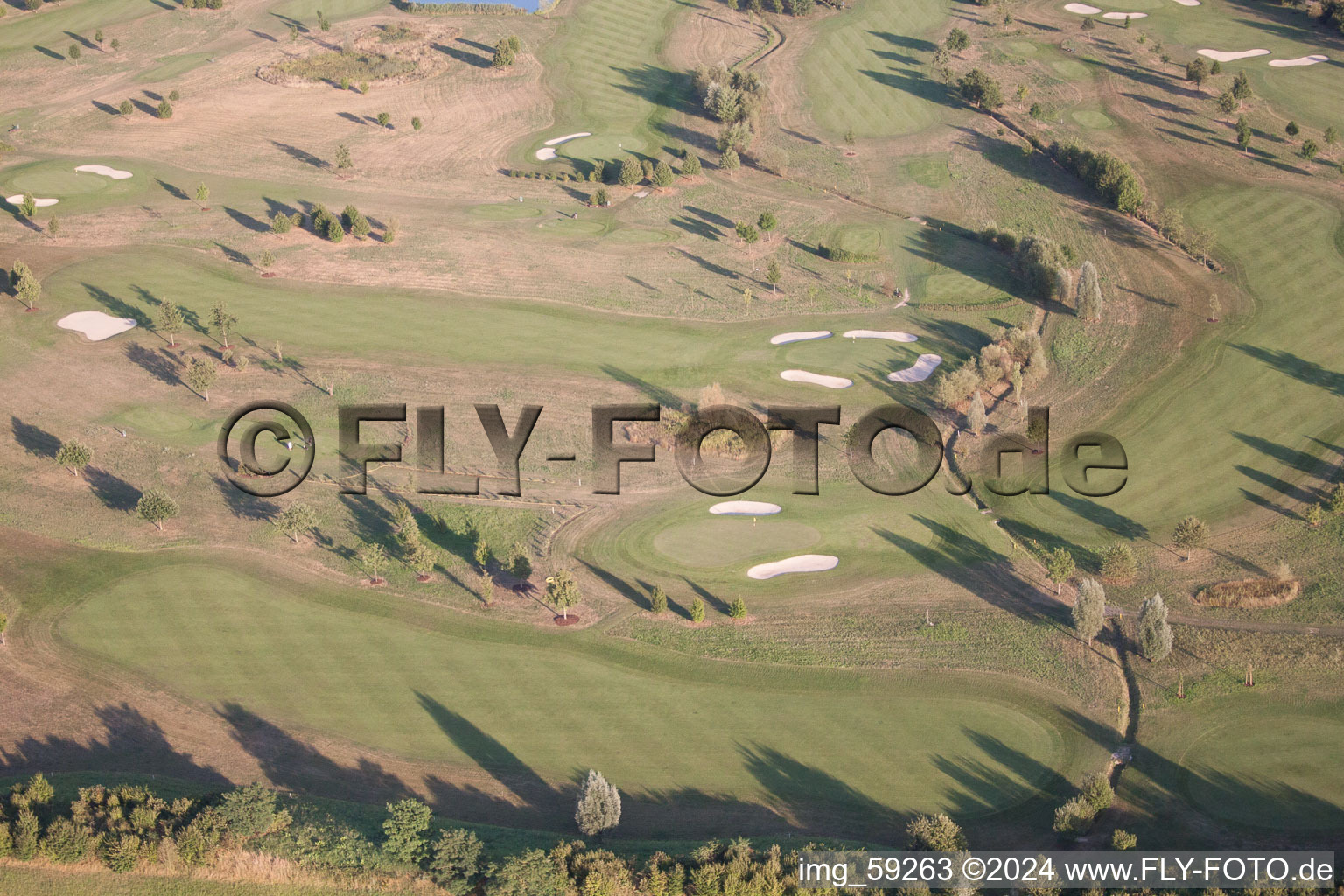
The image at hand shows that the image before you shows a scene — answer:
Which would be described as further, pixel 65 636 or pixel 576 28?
pixel 576 28

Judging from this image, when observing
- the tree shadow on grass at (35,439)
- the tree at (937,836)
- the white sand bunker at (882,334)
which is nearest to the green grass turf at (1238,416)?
the white sand bunker at (882,334)

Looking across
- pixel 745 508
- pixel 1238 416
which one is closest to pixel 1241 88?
pixel 1238 416

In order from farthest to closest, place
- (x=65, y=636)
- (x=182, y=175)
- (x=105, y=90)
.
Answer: (x=105, y=90) < (x=182, y=175) < (x=65, y=636)

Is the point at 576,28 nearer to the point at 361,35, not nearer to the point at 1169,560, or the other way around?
the point at 361,35

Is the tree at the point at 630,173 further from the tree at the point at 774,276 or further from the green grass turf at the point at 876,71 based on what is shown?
the green grass turf at the point at 876,71

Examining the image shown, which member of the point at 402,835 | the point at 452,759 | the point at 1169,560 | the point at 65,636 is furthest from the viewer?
the point at 1169,560

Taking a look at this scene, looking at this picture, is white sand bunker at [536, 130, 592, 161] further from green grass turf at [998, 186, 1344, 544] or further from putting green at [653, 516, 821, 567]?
green grass turf at [998, 186, 1344, 544]

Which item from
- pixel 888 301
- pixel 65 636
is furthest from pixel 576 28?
pixel 65 636

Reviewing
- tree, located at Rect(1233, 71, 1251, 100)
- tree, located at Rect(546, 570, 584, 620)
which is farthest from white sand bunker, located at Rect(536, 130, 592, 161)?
tree, located at Rect(1233, 71, 1251, 100)
